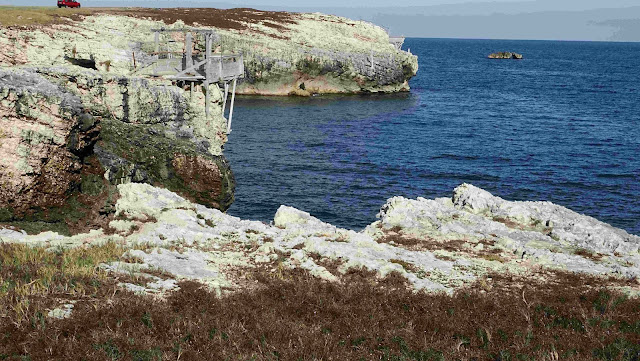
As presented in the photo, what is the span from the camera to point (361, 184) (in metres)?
42.0

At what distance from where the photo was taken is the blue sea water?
38.8m

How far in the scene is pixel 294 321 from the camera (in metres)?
10.8

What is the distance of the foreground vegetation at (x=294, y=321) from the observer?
30.1ft

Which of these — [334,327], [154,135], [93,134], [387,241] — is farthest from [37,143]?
[334,327]

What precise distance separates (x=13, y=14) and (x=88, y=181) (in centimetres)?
6459

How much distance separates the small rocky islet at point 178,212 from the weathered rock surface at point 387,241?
66 mm

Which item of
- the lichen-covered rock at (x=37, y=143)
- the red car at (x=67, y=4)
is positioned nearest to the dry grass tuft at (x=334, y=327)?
the lichen-covered rock at (x=37, y=143)

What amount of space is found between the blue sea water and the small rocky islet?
10666 millimetres

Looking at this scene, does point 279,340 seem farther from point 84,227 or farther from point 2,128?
point 2,128

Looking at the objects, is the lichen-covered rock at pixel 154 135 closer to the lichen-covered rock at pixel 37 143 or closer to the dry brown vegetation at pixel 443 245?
the lichen-covered rock at pixel 37 143

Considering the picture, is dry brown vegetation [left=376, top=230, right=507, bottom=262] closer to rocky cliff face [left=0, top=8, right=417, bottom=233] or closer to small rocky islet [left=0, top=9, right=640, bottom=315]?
small rocky islet [left=0, top=9, right=640, bottom=315]

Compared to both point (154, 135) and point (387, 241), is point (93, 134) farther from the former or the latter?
point (387, 241)

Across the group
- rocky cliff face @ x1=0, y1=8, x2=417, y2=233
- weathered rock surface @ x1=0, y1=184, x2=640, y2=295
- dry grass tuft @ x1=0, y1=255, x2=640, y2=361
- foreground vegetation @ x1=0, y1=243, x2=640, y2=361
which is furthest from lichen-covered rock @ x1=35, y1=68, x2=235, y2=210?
dry grass tuft @ x1=0, y1=255, x2=640, y2=361

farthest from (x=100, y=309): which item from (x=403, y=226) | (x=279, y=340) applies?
(x=403, y=226)
